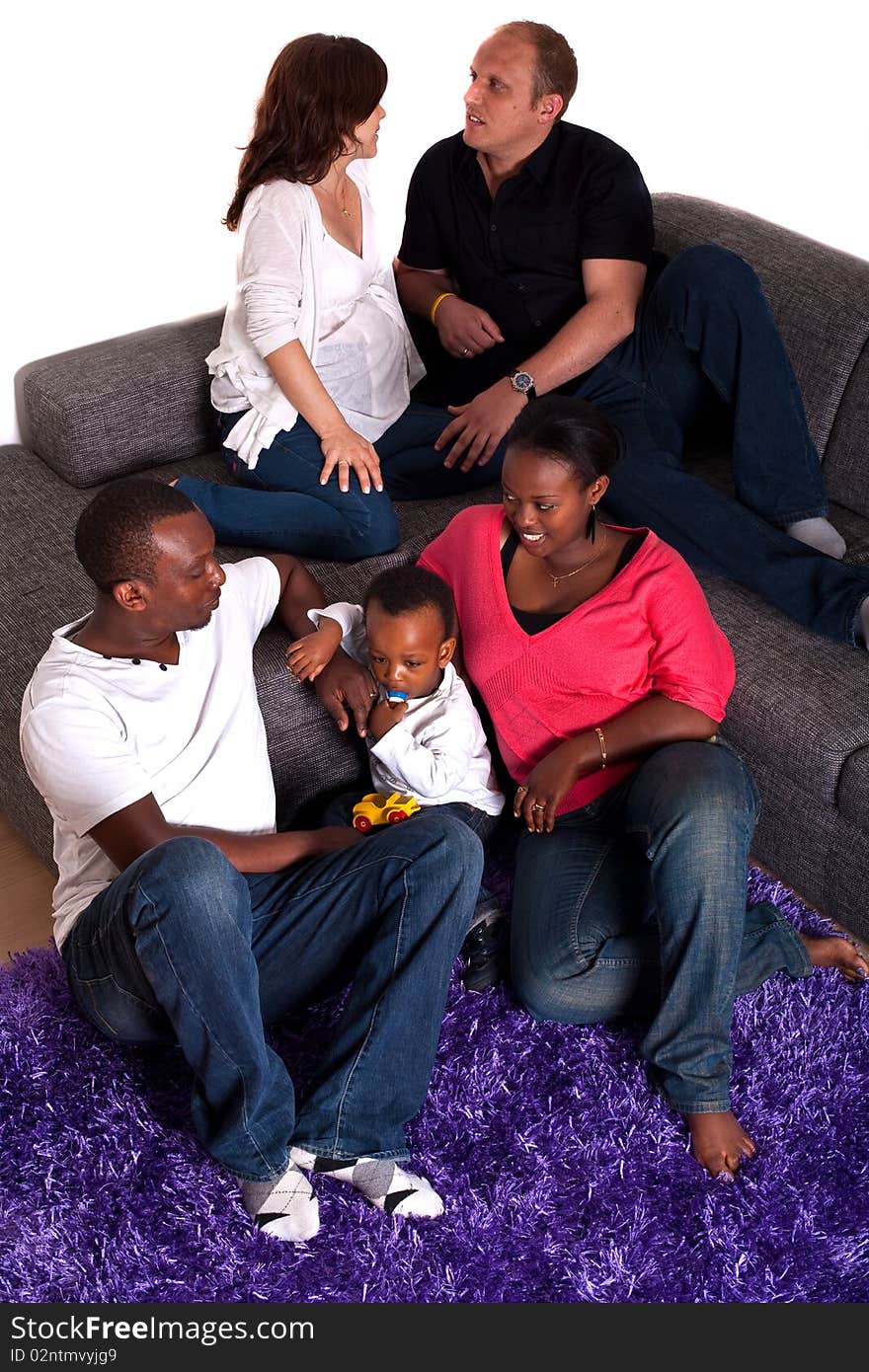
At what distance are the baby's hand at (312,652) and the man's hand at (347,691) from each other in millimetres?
19

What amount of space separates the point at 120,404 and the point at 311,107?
2.20 feet

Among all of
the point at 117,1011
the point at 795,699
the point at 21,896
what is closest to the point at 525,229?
the point at 795,699

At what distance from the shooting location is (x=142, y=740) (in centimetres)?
186

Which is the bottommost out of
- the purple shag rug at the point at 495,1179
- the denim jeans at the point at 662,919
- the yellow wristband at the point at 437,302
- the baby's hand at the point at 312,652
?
the purple shag rug at the point at 495,1179

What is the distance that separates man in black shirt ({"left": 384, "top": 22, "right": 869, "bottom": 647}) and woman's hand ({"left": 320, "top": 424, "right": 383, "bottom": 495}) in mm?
208

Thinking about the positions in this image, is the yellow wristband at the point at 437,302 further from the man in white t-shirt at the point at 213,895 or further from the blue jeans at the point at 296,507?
the man in white t-shirt at the point at 213,895

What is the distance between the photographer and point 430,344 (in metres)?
2.95

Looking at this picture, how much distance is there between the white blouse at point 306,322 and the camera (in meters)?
2.47

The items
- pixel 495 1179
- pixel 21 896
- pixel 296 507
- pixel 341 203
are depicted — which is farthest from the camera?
pixel 341 203

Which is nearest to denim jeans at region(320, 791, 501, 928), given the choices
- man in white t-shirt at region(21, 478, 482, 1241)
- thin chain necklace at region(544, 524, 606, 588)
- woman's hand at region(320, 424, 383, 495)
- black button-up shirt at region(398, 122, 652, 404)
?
man in white t-shirt at region(21, 478, 482, 1241)

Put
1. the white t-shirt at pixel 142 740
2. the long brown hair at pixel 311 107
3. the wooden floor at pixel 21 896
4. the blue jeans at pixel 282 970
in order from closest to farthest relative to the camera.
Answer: the blue jeans at pixel 282 970
the white t-shirt at pixel 142 740
the wooden floor at pixel 21 896
the long brown hair at pixel 311 107

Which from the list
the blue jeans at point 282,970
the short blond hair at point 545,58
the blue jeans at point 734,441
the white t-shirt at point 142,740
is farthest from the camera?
the short blond hair at point 545,58

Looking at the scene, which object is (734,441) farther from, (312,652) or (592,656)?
(312,652)

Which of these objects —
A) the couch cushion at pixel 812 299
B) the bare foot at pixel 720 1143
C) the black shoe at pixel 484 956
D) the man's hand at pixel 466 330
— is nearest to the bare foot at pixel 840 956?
the bare foot at pixel 720 1143
